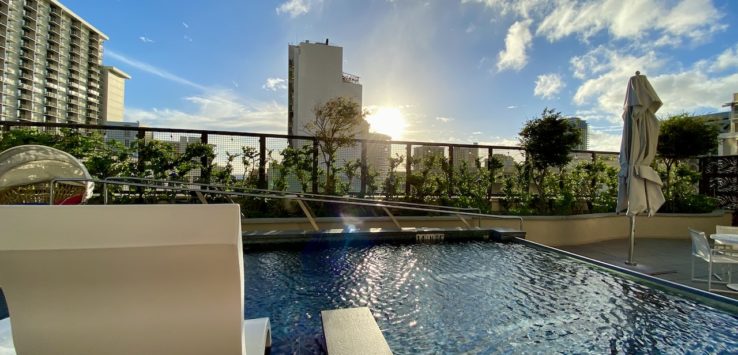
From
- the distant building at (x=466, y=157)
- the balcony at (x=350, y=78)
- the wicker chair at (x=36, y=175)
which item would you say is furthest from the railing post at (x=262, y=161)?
the balcony at (x=350, y=78)

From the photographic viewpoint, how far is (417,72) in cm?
997

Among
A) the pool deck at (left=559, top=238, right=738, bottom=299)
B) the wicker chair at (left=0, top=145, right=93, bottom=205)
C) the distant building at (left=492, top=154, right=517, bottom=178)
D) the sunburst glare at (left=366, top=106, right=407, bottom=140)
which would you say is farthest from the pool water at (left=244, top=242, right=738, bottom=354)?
the sunburst glare at (left=366, top=106, right=407, bottom=140)

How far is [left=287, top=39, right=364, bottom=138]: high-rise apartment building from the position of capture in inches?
1202

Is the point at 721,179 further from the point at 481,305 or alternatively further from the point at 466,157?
the point at 481,305

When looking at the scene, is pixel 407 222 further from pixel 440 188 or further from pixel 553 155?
pixel 553 155

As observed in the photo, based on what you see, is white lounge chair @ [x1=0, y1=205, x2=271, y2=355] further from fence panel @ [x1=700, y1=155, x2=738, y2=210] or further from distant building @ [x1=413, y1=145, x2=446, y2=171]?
fence panel @ [x1=700, y1=155, x2=738, y2=210]

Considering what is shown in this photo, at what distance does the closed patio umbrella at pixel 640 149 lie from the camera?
17.1ft

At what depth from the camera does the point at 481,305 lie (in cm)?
299

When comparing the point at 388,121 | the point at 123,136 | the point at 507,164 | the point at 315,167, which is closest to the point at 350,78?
the point at 388,121

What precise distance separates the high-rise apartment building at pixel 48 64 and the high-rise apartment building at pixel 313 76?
41.8 meters

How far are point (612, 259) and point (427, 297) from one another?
4787 mm

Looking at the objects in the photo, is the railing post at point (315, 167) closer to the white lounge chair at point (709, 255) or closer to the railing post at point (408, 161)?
the railing post at point (408, 161)

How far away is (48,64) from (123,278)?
84990 mm

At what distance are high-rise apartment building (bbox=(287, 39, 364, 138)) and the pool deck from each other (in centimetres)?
2469
